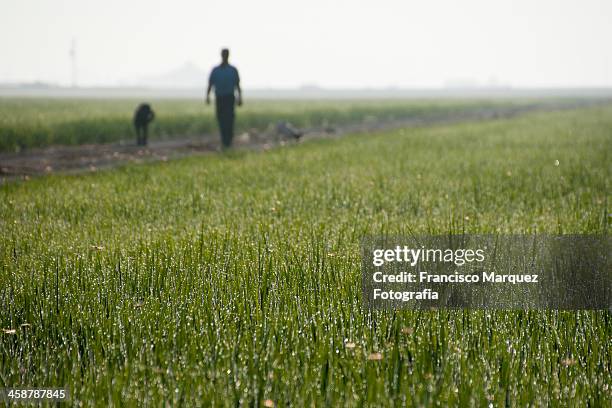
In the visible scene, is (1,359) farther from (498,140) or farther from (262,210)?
(498,140)

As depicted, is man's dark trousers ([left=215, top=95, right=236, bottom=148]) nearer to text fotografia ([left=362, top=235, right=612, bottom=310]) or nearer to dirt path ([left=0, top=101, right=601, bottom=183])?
dirt path ([left=0, top=101, right=601, bottom=183])

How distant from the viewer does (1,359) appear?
3.33 meters

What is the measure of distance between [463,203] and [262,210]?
2387mm

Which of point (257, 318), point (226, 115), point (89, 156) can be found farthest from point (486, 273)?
point (89, 156)

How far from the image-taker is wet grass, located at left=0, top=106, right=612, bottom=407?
10.0 ft

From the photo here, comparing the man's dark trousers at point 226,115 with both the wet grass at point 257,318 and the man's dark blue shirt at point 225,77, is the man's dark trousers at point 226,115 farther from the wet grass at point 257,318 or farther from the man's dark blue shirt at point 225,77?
the wet grass at point 257,318

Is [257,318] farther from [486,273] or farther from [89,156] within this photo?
[89,156]

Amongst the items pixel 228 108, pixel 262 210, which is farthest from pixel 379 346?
pixel 228 108

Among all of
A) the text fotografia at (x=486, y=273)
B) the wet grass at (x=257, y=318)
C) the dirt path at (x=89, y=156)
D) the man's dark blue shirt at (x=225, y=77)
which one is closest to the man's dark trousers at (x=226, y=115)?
the man's dark blue shirt at (x=225, y=77)

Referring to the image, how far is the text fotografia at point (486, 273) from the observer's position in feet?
13.6

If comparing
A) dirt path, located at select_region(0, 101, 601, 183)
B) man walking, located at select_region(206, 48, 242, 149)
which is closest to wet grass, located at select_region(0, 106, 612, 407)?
dirt path, located at select_region(0, 101, 601, 183)

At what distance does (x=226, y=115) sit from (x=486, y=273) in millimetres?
12450

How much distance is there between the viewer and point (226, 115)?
16391 mm

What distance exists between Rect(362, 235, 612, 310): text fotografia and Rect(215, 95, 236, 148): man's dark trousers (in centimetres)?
1089
